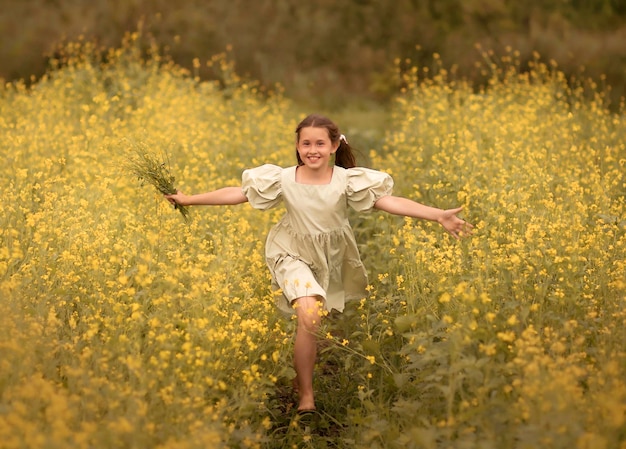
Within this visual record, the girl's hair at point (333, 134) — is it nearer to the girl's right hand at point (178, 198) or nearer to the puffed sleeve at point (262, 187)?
the puffed sleeve at point (262, 187)

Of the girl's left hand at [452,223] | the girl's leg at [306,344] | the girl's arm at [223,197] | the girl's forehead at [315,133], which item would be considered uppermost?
the girl's forehead at [315,133]

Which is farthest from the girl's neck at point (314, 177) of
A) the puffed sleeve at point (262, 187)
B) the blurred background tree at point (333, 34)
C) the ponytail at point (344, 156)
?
the blurred background tree at point (333, 34)

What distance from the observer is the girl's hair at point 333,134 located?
180 inches

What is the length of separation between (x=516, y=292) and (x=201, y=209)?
253 cm

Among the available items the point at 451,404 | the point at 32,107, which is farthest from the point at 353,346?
the point at 32,107

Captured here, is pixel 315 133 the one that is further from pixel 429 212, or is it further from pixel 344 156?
pixel 429 212

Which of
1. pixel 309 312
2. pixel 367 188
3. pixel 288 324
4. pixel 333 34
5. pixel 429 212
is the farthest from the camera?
pixel 333 34

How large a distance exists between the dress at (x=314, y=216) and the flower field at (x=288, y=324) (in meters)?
0.26

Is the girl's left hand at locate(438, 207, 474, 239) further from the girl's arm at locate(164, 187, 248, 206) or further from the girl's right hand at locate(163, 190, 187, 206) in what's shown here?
the girl's right hand at locate(163, 190, 187, 206)

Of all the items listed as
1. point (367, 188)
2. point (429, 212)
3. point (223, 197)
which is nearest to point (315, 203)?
point (367, 188)

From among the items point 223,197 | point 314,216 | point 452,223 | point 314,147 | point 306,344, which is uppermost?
point 314,147

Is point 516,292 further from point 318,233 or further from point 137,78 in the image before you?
point 137,78

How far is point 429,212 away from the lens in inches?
168

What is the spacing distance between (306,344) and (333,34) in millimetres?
11951
